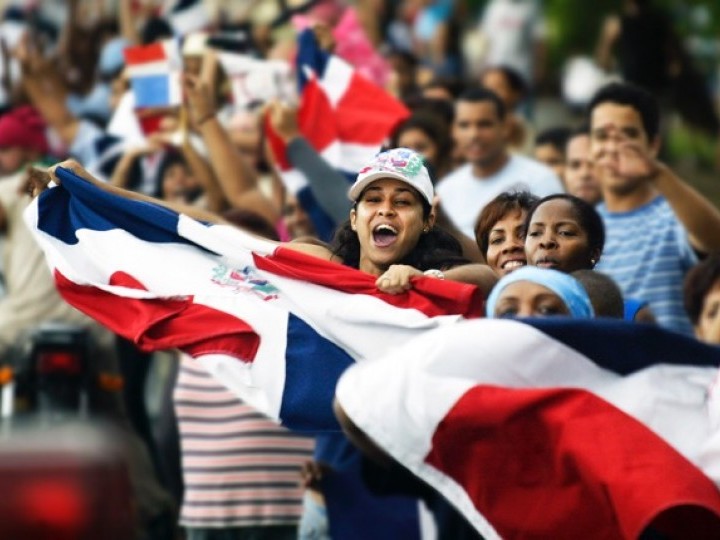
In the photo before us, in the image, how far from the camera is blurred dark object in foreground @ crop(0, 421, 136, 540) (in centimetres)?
570

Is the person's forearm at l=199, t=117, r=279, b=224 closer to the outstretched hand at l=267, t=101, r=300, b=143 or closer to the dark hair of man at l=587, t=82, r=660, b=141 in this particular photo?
the outstretched hand at l=267, t=101, r=300, b=143

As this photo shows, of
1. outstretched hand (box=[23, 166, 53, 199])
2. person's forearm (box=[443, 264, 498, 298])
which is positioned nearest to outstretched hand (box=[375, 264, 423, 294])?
person's forearm (box=[443, 264, 498, 298])

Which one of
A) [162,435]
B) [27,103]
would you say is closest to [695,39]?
[27,103]

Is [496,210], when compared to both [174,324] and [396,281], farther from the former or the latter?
[174,324]

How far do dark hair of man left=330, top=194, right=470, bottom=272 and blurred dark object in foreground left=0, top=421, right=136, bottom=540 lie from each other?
297 cm

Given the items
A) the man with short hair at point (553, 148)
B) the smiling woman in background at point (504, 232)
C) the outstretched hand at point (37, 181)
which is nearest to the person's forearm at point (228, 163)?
the man with short hair at point (553, 148)

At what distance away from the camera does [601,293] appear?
8.18 m

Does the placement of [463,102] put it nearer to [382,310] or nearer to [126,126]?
[126,126]

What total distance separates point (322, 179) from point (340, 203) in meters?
0.27

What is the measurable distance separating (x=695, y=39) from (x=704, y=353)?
13.8 m

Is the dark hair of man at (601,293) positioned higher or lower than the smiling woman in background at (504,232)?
lower

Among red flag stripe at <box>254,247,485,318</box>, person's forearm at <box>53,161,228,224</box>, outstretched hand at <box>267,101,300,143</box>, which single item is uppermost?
outstretched hand at <box>267,101,300,143</box>

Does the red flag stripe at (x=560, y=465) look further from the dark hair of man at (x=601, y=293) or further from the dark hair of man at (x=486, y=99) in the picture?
the dark hair of man at (x=486, y=99)

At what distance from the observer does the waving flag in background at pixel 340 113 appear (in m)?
12.1
